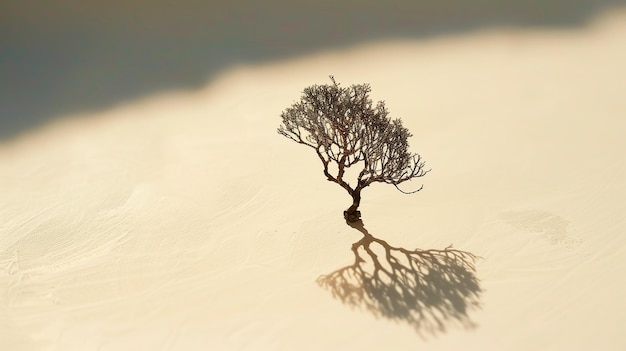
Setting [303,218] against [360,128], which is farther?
[303,218]

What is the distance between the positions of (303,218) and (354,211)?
837 mm

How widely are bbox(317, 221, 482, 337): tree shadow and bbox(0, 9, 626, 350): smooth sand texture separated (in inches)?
1.7

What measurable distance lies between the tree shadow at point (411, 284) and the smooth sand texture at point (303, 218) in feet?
0.14

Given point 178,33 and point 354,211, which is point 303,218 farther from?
point 178,33

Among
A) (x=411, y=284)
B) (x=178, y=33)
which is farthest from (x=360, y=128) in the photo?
(x=178, y=33)

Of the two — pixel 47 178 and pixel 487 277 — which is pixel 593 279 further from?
pixel 47 178

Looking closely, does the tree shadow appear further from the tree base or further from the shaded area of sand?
the shaded area of sand

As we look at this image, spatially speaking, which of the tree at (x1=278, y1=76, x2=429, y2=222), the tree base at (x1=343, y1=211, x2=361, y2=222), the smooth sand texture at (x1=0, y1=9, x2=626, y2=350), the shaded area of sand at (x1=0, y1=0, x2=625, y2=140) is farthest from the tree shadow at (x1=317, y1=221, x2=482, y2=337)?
the shaded area of sand at (x1=0, y1=0, x2=625, y2=140)

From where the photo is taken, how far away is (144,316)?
25.7 feet

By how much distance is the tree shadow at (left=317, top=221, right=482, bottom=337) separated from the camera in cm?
753

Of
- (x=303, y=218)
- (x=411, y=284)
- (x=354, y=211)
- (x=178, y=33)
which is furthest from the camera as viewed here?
(x=178, y=33)

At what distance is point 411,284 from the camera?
26.2ft

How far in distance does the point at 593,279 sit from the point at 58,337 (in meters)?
7.28

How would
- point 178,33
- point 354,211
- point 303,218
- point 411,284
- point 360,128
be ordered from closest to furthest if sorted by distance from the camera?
point 411,284 < point 360,128 < point 354,211 < point 303,218 < point 178,33
